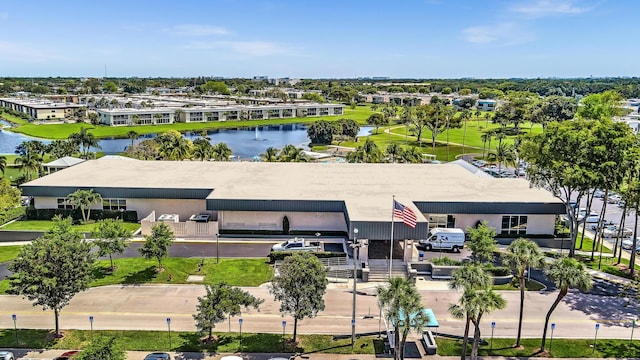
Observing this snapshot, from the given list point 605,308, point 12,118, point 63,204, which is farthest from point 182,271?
point 12,118

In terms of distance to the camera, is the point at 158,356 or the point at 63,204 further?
the point at 63,204

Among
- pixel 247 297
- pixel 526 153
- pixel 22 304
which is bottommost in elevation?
pixel 22 304

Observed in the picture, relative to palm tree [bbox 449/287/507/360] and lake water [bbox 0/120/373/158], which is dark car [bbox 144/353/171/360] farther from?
lake water [bbox 0/120/373/158]

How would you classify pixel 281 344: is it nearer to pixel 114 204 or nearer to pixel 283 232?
pixel 283 232

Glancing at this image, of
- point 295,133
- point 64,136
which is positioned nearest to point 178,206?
point 64,136

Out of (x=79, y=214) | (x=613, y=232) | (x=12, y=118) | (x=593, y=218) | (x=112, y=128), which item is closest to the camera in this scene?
(x=79, y=214)

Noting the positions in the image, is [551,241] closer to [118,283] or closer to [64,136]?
[118,283]
